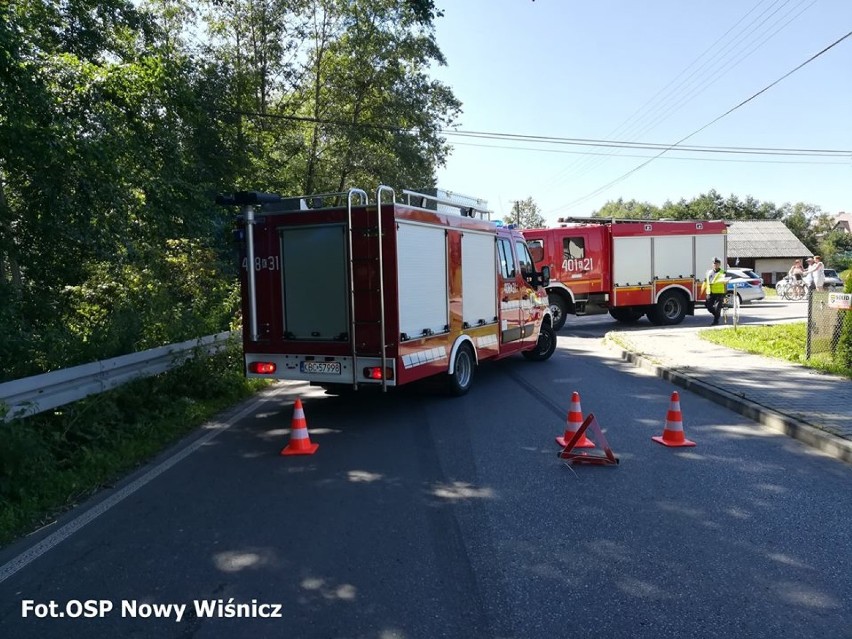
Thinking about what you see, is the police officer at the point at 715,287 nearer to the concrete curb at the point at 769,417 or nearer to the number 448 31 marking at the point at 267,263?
the concrete curb at the point at 769,417

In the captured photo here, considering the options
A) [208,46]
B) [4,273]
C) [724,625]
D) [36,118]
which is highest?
[208,46]

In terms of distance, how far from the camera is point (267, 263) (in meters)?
8.13

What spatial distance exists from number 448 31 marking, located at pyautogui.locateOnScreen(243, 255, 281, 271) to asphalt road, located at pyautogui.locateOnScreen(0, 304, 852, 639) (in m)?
2.21

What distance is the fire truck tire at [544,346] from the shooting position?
12727 mm

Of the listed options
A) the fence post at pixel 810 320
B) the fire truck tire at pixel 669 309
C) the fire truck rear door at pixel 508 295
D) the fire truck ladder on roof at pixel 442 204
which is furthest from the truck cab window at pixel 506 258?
the fire truck tire at pixel 669 309

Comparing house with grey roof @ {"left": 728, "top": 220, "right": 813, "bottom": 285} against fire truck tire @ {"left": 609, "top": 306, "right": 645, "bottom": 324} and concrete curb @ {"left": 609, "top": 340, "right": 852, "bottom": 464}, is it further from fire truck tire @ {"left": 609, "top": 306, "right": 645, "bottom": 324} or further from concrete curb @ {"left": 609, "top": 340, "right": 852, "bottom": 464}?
concrete curb @ {"left": 609, "top": 340, "right": 852, "bottom": 464}

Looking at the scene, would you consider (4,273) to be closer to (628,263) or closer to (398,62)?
(628,263)

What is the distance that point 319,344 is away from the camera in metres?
7.84

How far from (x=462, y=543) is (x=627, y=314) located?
17523mm

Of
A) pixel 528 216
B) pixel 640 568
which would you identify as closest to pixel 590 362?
pixel 640 568

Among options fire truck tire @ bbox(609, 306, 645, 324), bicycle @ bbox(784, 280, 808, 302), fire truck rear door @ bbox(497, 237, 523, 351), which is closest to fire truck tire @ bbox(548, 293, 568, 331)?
fire truck tire @ bbox(609, 306, 645, 324)

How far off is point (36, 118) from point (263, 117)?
16.6m

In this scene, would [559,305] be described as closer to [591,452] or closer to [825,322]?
[825,322]

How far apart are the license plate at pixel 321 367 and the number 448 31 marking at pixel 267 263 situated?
1278 mm
